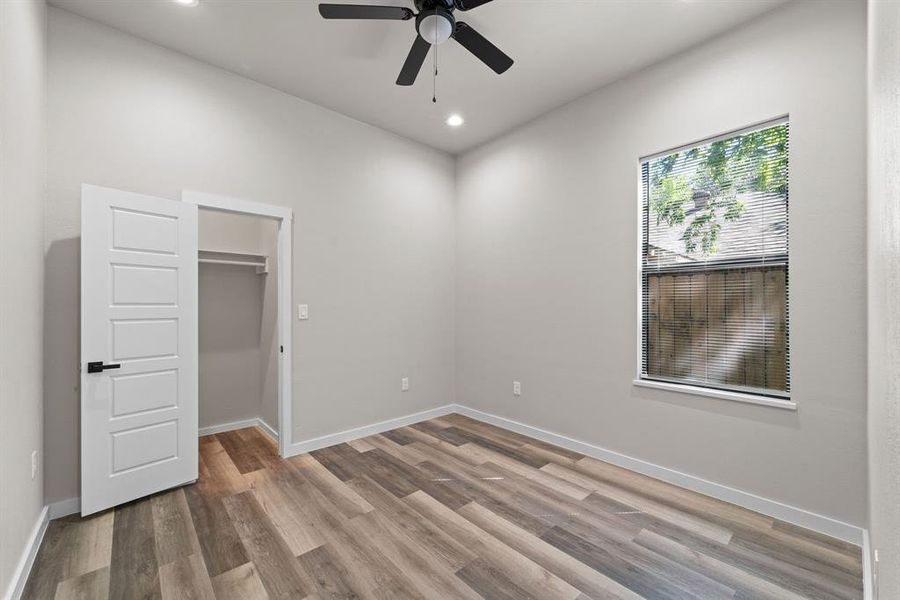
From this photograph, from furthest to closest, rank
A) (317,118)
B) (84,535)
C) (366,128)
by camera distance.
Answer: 1. (366,128)
2. (317,118)
3. (84,535)

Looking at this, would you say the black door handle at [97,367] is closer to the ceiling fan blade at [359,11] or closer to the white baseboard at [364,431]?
the white baseboard at [364,431]

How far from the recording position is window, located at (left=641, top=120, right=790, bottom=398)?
246 cm

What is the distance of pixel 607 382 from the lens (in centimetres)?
324

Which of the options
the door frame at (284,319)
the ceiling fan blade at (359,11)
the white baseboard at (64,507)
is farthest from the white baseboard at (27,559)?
the ceiling fan blade at (359,11)

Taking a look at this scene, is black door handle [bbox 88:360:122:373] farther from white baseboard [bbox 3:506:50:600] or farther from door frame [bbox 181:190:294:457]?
door frame [bbox 181:190:294:457]

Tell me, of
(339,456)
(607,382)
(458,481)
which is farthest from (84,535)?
(607,382)

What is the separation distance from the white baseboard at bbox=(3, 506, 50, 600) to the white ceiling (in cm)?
309

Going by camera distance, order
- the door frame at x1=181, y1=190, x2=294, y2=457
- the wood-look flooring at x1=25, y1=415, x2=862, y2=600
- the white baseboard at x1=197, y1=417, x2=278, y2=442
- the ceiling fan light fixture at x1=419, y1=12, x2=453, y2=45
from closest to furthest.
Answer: the wood-look flooring at x1=25, y1=415, x2=862, y2=600
the ceiling fan light fixture at x1=419, y1=12, x2=453, y2=45
the door frame at x1=181, y1=190, x2=294, y2=457
the white baseboard at x1=197, y1=417, x2=278, y2=442

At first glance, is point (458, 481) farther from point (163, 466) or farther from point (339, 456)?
point (163, 466)

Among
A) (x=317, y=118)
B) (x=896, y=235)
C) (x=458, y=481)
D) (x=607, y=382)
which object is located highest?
(x=317, y=118)

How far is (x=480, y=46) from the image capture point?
2.28 metres

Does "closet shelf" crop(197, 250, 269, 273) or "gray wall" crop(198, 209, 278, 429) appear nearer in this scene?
"closet shelf" crop(197, 250, 269, 273)

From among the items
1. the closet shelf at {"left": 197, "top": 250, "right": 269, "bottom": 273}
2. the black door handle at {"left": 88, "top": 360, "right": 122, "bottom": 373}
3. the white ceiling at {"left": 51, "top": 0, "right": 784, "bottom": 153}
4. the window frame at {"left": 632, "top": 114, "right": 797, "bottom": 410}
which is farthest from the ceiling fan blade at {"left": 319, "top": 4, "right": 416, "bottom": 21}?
the closet shelf at {"left": 197, "top": 250, "right": 269, "bottom": 273}

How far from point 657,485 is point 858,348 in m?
1.48
